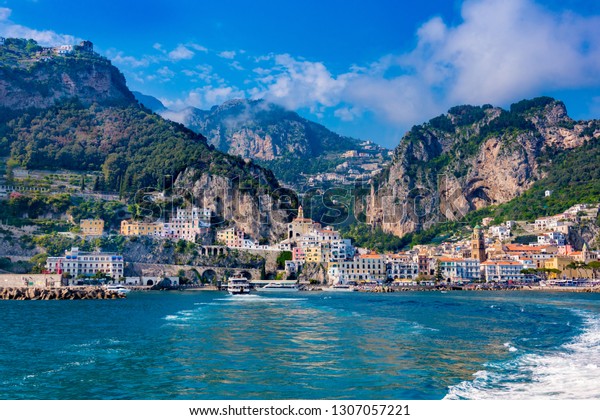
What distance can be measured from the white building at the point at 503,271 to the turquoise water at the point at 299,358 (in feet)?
185

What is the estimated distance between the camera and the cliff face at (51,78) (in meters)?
118

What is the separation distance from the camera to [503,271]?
8481 cm

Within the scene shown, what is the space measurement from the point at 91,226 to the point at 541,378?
77492mm

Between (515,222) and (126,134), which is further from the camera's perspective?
(126,134)

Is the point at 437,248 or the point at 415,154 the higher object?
the point at 415,154

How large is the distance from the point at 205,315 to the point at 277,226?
2731 inches

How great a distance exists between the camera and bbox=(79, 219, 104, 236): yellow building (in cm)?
8212

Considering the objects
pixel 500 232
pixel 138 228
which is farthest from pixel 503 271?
pixel 138 228

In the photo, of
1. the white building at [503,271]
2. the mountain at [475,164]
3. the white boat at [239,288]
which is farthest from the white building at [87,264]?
the mountain at [475,164]

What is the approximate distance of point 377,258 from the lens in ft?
280

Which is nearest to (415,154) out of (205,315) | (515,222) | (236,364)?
(515,222)

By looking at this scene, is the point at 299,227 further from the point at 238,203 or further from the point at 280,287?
the point at 280,287
